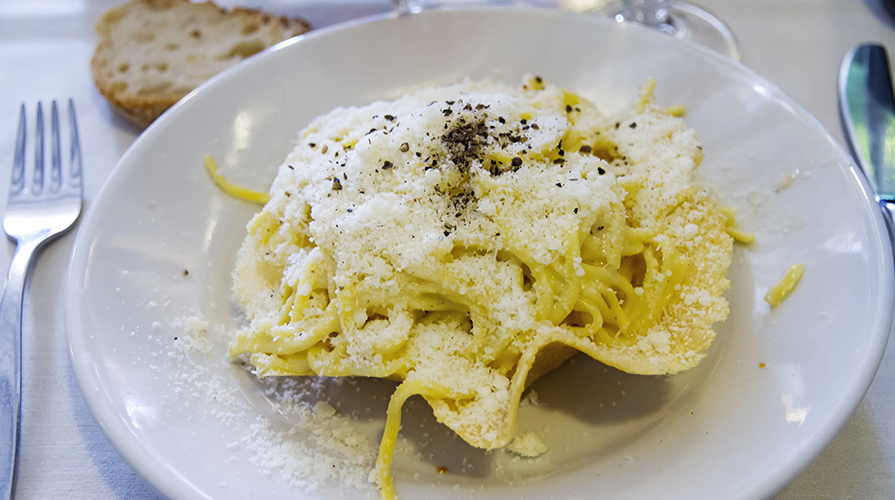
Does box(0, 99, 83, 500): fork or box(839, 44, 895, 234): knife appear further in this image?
box(839, 44, 895, 234): knife

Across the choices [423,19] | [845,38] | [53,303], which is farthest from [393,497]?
[845,38]

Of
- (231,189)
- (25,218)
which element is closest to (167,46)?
(25,218)

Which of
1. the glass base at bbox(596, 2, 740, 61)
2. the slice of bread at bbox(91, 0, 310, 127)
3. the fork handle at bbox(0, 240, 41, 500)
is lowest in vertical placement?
the fork handle at bbox(0, 240, 41, 500)

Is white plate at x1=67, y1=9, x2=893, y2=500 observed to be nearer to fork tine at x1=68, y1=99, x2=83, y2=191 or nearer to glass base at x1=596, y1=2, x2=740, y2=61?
fork tine at x1=68, y1=99, x2=83, y2=191

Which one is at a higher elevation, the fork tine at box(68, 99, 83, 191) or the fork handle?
the fork tine at box(68, 99, 83, 191)

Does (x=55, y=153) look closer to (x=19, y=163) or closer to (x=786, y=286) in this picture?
(x=19, y=163)

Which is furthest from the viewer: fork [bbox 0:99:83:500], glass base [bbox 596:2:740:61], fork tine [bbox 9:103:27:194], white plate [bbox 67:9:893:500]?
glass base [bbox 596:2:740:61]

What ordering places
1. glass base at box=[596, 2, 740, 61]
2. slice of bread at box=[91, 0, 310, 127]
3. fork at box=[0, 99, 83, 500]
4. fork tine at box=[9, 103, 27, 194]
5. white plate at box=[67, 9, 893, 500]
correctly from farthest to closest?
glass base at box=[596, 2, 740, 61] < slice of bread at box=[91, 0, 310, 127] < fork tine at box=[9, 103, 27, 194] < fork at box=[0, 99, 83, 500] < white plate at box=[67, 9, 893, 500]

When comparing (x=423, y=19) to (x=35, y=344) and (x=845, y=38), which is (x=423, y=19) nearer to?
(x=35, y=344)

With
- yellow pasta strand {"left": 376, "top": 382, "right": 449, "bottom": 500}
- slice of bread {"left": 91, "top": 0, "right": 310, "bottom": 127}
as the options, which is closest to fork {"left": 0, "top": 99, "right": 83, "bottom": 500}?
slice of bread {"left": 91, "top": 0, "right": 310, "bottom": 127}
